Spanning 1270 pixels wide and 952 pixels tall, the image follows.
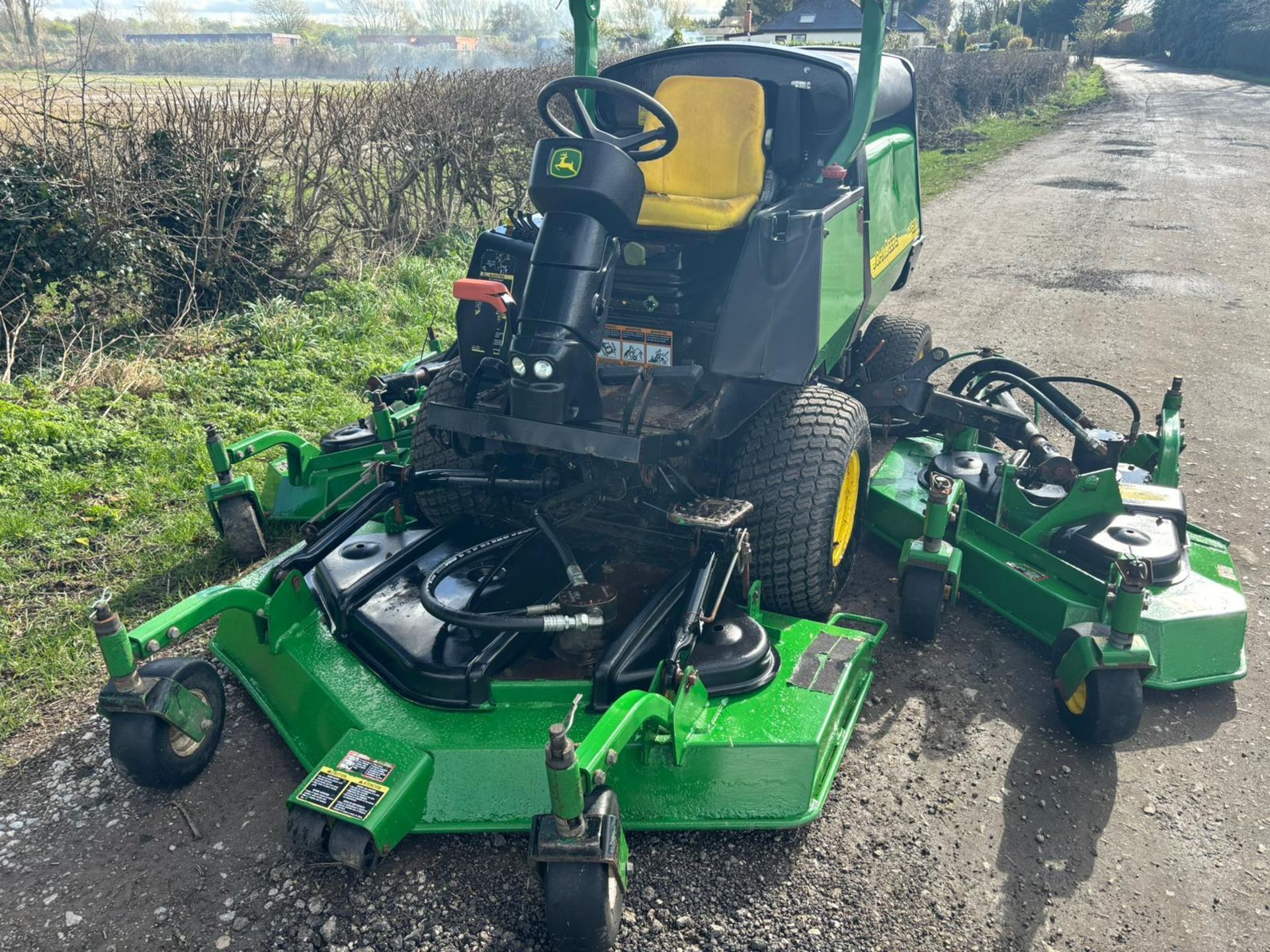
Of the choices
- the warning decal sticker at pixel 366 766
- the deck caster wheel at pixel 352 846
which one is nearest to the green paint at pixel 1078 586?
the warning decal sticker at pixel 366 766

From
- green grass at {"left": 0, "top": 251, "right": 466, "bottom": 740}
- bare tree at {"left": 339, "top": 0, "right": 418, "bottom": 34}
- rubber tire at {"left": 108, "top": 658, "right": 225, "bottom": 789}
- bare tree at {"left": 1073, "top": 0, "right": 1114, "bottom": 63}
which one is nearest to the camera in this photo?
rubber tire at {"left": 108, "top": 658, "right": 225, "bottom": 789}

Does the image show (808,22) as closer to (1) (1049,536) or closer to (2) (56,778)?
(1) (1049,536)

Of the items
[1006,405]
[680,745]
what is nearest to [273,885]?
[680,745]

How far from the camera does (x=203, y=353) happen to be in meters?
6.57

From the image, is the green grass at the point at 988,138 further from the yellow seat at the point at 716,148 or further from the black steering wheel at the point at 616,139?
the black steering wheel at the point at 616,139

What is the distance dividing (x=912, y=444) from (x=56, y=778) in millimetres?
3782

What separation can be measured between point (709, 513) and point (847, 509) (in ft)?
3.85

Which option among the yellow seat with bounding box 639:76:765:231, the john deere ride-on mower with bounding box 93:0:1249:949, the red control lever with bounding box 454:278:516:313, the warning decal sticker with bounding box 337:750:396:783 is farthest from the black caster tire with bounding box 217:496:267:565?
the yellow seat with bounding box 639:76:765:231

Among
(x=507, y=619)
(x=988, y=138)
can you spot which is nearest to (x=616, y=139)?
(x=507, y=619)

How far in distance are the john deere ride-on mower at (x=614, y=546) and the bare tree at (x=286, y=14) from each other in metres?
66.6

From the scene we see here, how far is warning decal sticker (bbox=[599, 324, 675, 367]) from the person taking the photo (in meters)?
3.82

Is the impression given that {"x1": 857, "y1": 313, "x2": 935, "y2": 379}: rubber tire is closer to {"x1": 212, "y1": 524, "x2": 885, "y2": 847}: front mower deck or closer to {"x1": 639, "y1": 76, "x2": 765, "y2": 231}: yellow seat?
{"x1": 639, "y1": 76, "x2": 765, "y2": 231}: yellow seat

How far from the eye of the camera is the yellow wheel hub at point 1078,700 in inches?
126

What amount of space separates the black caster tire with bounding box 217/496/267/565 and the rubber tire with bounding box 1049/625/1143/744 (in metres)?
3.31
